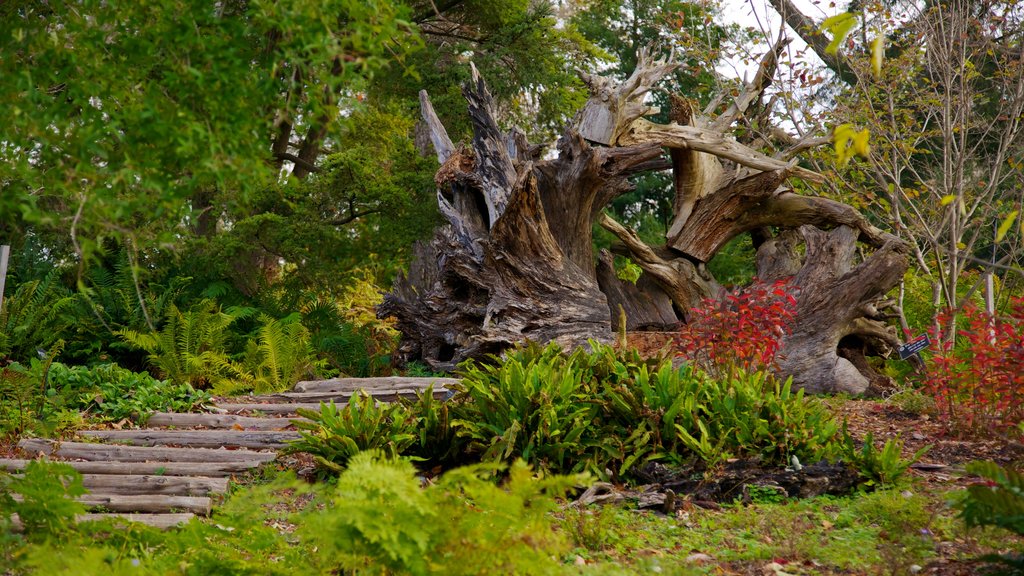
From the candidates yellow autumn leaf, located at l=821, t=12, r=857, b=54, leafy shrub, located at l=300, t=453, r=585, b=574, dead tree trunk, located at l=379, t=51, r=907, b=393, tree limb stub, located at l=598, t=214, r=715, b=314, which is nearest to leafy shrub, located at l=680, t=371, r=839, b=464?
leafy shrub, located at l=300, t=453, r=585, b=574

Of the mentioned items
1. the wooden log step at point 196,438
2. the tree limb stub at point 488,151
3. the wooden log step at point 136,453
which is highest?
the tree limb stub at point 488,151

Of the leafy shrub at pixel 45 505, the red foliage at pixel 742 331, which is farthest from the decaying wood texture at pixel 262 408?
the leafy shrub at pixel 45 505

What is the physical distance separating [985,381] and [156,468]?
645cm

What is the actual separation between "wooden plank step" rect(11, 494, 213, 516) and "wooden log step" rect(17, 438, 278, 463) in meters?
0.99

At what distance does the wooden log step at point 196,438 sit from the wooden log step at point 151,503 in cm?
140

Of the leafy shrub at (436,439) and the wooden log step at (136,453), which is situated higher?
the leafy shrub at (436,439)

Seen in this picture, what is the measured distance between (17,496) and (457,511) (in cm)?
379

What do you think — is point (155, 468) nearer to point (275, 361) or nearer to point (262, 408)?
point (262, 408)

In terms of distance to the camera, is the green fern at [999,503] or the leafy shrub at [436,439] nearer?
the green fern at [999,503]

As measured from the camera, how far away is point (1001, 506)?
314 centimetres

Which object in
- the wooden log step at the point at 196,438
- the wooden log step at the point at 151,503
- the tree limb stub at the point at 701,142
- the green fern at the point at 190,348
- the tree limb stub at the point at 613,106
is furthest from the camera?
the tree limb stub at the point at 701,142

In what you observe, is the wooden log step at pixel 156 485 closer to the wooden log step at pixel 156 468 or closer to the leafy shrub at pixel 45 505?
the wooden log step at pixel 156 468

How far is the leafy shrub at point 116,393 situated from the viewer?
24.2 feet

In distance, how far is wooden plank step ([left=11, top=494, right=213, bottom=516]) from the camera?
17.1 feet
